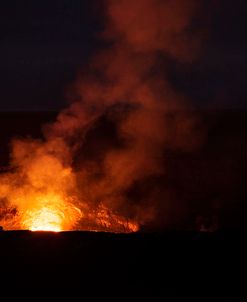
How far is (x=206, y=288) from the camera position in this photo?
4457mm

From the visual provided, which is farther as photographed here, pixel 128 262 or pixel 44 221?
pixel 44 221

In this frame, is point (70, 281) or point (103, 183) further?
point (103, 183)

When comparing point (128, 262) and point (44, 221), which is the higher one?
point (44, 221)

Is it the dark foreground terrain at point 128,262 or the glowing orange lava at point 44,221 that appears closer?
the dark foreground terrain at point 128,262

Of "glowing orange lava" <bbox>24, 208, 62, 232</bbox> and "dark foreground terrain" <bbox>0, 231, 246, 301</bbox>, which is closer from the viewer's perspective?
"dark foreground terrain" <bbox>0, 231, 246, 301</bbox>

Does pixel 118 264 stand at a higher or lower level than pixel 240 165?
lower

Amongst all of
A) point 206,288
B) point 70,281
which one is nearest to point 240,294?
point 206,288

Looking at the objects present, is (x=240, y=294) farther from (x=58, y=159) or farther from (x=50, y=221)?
(x=58, y=159)

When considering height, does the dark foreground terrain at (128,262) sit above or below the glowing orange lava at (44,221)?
below

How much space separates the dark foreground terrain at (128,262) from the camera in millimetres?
4473

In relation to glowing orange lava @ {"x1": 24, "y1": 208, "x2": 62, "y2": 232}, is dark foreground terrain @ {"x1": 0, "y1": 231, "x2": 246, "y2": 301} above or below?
below

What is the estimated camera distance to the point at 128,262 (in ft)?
15.4

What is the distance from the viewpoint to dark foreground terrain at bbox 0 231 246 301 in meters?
4.47

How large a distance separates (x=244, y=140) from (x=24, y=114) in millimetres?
7291
